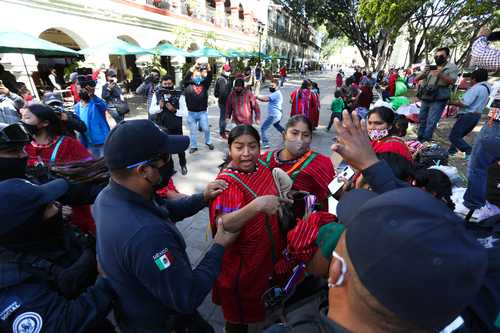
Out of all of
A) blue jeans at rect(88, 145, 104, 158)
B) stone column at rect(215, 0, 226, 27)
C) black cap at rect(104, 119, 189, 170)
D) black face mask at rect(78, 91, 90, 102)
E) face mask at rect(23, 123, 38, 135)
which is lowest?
blue jeans at rect(88, 145, 104, 158)

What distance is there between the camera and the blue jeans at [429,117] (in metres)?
5.45

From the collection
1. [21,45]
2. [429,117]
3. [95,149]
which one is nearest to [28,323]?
[95,149]

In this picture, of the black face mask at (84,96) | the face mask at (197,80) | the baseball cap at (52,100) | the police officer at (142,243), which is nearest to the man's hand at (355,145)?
the police officer at (142,243)

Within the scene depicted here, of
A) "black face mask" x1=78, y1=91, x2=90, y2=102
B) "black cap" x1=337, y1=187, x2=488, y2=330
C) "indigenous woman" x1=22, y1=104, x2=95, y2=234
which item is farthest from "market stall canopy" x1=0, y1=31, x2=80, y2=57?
"black cap" x1=337, y1=187, x2=488, y2=330

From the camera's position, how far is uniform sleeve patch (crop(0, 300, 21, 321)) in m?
1.06

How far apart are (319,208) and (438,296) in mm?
1692

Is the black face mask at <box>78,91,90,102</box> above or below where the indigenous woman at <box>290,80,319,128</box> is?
above

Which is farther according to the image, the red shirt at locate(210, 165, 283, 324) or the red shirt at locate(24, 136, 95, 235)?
the red shirt at locate(24, 136, 95, 235)

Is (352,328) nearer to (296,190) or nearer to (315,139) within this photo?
(296,190)

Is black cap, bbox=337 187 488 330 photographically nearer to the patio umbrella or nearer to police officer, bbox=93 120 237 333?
police officer, bbox=93 120 237 333

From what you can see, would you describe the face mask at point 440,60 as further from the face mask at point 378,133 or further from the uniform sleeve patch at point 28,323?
the uniform sleeve patch at point 28,323

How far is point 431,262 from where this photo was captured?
0.59m

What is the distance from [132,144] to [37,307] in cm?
82

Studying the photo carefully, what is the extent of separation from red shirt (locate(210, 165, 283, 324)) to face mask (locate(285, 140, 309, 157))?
527 millimetres
